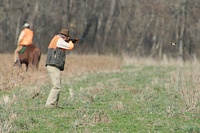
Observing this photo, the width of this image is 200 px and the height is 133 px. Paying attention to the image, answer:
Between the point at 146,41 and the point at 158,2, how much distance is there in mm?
6206

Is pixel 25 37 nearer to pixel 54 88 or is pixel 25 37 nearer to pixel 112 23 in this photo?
pixel 54 88

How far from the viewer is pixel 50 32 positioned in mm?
51312

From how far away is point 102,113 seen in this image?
10.5m

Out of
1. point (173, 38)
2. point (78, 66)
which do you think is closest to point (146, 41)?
point (173, 38)

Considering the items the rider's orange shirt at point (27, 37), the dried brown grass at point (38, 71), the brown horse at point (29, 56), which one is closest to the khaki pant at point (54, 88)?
the dried brown grass at point (38, 71)

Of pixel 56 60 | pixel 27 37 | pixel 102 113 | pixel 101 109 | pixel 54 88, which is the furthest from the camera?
pixel 27 37

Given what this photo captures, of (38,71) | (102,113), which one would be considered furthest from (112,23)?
(102,113)

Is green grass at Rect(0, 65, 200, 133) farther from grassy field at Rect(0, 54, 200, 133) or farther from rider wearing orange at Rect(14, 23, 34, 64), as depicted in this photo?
rider wearing orange at Rect(14, 23, 34, 64)

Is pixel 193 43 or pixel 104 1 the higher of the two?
pixel 104 1

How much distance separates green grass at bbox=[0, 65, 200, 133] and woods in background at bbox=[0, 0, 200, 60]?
31.3 metres

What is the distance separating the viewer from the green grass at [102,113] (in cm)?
938

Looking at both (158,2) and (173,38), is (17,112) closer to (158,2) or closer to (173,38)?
(158,2)

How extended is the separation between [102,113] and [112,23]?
142 feet

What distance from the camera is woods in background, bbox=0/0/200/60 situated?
47406 millimetres
